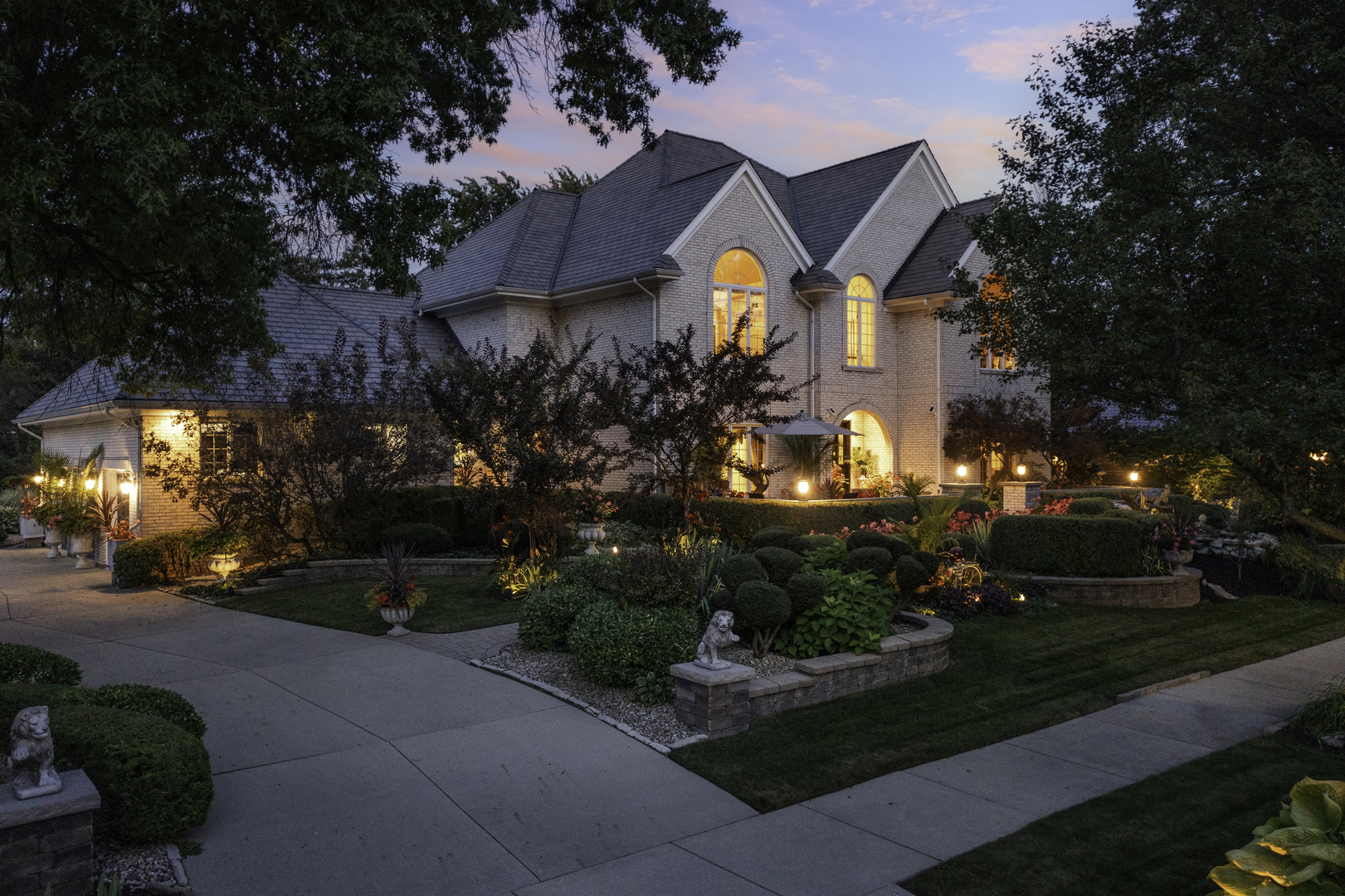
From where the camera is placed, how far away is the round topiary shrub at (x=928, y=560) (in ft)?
35.9

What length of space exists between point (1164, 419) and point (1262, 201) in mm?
1666

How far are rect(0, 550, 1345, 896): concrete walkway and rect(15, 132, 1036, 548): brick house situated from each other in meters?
11.5

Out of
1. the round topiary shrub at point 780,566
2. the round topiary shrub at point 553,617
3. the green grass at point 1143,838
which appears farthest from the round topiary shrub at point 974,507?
the green grass at point 1143,838

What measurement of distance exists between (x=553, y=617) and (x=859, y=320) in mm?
15032

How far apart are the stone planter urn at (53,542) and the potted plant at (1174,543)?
76.3 ft

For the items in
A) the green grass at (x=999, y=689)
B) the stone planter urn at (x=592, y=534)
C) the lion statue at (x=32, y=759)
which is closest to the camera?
the lion statue at (x=32, y=759)

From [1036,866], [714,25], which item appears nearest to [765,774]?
[1036,866]

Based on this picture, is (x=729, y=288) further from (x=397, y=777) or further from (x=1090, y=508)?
(x=397, y=777)

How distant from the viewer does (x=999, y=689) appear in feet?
29.1

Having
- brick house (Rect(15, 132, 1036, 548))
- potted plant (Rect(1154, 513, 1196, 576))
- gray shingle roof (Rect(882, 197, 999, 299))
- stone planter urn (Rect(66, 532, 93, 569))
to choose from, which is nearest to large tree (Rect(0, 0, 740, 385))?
brick house (Rect(15, 132, 1036, 548))

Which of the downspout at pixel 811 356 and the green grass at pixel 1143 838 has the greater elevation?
the downspout at pixel 811 356

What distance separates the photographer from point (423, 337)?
23016mm

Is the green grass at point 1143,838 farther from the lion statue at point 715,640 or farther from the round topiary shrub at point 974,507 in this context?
the round topiary shrub at point 974,507

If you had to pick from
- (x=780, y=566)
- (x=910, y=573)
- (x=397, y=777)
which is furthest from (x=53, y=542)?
(x=910, y=573)
